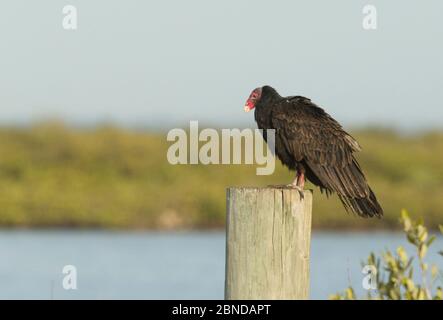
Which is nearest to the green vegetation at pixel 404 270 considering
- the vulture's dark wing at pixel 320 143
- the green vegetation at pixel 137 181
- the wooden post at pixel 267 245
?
the vulture's dark wing at pixel 320 143

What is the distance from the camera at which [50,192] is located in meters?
20.6

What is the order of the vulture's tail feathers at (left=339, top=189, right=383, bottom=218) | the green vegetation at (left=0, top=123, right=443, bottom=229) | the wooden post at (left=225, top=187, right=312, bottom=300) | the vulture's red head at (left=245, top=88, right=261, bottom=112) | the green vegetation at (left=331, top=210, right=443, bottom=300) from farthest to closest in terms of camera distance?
the green vegetation at (left=0, top=123, right=443, bottom=229)
the vulture's red head at (left=245, top=88, right=261, bottom=112)
the vulture's tail feathers at (left=339, top=189, right=383, bottom=218)
the green vegetation at (left=331, top=210, right=443, bottom=300)
the wooden post at (left=225, top=187, right=312, bottom=300)

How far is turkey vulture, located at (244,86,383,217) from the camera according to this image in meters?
7.19

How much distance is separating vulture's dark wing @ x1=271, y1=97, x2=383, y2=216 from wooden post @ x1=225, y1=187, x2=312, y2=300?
6.78 ft

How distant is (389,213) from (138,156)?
5950 millimetres

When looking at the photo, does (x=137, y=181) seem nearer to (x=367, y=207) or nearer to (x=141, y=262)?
(x=141, y=262)

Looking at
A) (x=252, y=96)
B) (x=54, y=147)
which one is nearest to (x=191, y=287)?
(x=252, y=96)

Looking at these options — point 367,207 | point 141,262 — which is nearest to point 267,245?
point 367,207

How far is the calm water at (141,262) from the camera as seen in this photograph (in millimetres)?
13242

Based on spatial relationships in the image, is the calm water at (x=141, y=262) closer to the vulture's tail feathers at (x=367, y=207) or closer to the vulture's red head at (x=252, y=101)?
the vulture's red head at (x=252, y=101)

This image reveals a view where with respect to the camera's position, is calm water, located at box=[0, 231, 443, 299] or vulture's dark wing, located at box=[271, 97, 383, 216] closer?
vulture's dark wing, located at box=[271, 97, 383, 216]

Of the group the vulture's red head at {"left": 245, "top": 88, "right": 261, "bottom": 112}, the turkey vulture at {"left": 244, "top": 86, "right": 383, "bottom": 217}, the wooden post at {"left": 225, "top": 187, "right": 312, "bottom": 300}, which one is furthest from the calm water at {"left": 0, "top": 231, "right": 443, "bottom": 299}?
the wooden post at {"left": 225, "top": 187, "right": 312, "bottom": 300}

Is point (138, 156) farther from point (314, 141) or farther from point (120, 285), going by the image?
point (314, 141)

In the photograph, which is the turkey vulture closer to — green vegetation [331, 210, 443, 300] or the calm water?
green vegetation [331, 210, 443, 300]
